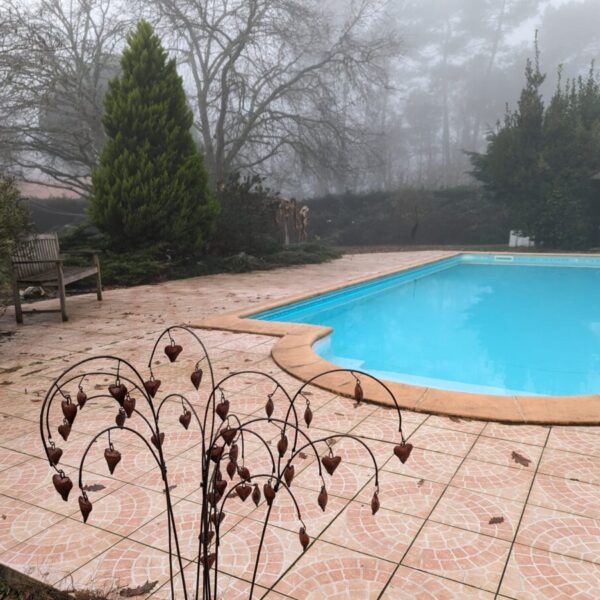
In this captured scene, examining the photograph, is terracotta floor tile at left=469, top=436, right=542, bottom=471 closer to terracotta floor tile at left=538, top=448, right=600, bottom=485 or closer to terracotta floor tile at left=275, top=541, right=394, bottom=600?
terracotta floor tile at left=538, top=448, right=600, bottom=485

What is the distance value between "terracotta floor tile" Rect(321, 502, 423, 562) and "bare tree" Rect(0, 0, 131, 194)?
1149 centimetres

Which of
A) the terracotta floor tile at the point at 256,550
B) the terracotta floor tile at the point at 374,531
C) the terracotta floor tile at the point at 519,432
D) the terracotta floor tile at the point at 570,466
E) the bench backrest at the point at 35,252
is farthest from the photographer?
the bench backrest at the point at 35,252

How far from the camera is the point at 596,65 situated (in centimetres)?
2867

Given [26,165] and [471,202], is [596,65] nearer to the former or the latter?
[471,202]

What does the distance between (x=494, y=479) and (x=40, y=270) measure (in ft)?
17.6

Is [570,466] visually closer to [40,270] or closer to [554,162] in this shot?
[40,270]

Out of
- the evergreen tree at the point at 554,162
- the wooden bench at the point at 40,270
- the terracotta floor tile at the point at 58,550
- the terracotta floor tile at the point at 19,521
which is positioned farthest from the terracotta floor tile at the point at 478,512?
the evergreen tree at the point at 554,162

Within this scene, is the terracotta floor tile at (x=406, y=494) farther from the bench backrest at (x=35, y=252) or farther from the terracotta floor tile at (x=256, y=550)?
the bench backrest at (x=35, y=252)

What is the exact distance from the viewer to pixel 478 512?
74.8 inches

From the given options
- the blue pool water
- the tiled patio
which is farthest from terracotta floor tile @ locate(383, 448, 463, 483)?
the blue pool water

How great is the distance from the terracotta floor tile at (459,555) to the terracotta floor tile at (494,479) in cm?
32

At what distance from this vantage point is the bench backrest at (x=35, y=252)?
5.55m

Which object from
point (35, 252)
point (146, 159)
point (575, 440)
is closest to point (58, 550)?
point (575, 440)

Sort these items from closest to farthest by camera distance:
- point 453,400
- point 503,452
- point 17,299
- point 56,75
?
1. point 503,452
2. point 453,400
3. point 17,299
4. point 56,75
